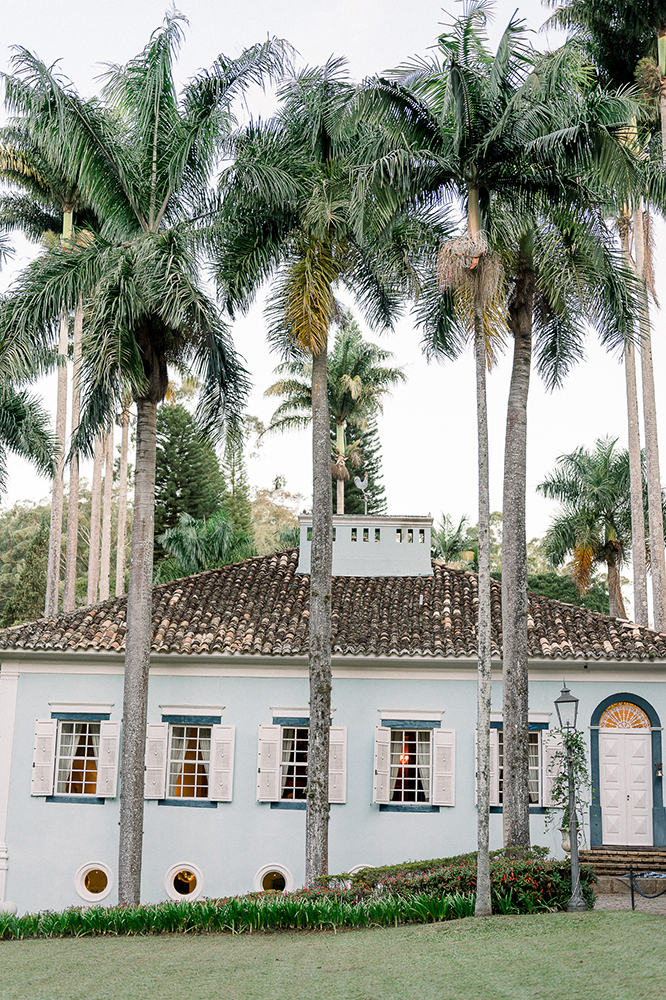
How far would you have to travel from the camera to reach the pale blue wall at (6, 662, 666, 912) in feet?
52.4

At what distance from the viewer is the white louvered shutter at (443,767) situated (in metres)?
16.0

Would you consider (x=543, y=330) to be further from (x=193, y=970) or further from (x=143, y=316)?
(x=193, y=970)

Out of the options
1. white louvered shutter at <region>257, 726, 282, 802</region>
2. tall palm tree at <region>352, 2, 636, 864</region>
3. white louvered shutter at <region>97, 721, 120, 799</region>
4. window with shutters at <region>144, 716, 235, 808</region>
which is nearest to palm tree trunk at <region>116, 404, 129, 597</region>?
white louvered shutter at <region>97, 721, 120, 799</region>

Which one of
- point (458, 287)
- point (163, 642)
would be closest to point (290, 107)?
point (458, 287)

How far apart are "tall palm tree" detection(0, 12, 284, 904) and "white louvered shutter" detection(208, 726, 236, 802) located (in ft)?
6.49

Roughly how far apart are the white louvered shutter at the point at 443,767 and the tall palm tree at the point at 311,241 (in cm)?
290

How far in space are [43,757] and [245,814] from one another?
3.58 meters

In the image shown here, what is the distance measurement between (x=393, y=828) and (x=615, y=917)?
6.20 meters

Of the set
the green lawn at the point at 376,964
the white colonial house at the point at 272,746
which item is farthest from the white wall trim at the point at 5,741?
the green lawn at the point at 376,964

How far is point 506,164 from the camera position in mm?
13250

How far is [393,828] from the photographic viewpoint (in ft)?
52.5

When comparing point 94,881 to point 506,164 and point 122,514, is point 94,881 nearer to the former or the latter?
point 506,164

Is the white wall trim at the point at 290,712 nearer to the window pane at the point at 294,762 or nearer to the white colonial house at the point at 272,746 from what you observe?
the white colonial house at the point at 272,746

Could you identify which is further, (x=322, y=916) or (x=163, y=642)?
(x=163, y=642)
